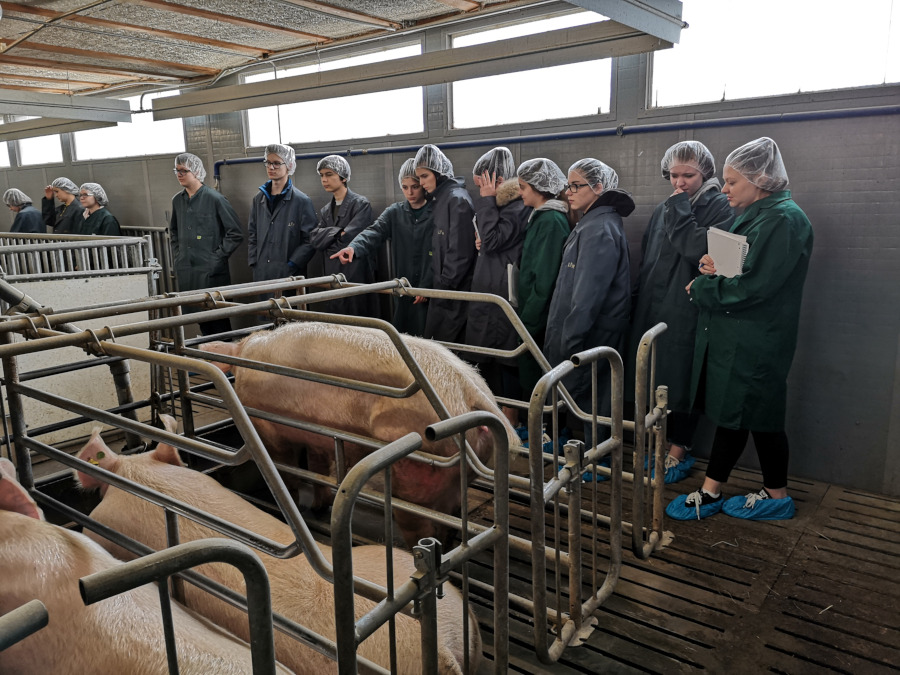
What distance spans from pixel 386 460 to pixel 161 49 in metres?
5.03

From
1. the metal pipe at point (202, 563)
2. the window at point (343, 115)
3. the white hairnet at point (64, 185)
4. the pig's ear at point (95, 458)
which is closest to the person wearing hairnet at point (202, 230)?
the window at point (343, 115)

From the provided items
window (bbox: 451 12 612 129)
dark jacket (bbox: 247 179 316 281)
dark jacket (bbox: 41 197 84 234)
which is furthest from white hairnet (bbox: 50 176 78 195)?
window (bbox: 451 12 612 129)

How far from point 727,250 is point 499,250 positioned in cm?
159

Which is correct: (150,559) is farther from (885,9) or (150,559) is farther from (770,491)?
(885,9)

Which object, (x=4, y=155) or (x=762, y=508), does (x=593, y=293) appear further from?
(x=4, y=155)

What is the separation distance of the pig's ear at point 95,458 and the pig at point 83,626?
459mm

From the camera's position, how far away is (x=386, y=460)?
1.39 meters

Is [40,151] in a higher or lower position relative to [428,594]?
higher

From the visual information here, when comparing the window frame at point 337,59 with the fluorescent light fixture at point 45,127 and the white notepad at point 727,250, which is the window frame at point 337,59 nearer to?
the fluorescent light fixture at point 45,127

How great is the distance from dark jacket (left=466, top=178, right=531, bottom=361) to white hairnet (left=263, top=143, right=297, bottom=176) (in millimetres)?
2144

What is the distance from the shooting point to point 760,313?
3156mm

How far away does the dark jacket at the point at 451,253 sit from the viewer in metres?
4.62

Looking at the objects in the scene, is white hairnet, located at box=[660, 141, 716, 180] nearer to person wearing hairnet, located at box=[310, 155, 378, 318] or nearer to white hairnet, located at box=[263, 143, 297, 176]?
person wearing hairnet, located at box=[310, 155, 378, 318]

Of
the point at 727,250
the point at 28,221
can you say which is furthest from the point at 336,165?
the point at 28,221
